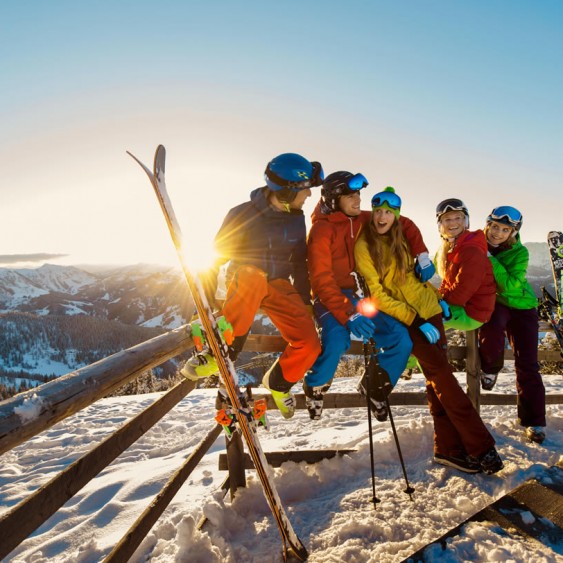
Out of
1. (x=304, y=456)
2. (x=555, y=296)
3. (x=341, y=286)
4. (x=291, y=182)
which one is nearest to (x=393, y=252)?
(x=341, y=286)

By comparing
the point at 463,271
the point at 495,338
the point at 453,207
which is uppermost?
the point at 453,207

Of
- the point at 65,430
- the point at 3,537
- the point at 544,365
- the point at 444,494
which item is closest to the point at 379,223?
the point at 444,494

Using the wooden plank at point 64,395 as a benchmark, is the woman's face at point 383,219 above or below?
above

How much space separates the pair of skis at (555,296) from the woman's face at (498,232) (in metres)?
1.39

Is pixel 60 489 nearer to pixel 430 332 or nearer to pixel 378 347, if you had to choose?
pixel 378 347

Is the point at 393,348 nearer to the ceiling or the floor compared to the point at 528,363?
nearer to the ceiling

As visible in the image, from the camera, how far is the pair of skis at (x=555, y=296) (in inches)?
192

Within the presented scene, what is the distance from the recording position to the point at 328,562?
2307 mm

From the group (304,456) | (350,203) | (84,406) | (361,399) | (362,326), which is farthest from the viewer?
(361,399)

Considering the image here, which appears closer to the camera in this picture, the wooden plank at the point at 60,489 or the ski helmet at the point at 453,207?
the wooden plank at the point at 60,489

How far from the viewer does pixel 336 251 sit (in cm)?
333

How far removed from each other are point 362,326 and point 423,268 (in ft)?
2.75

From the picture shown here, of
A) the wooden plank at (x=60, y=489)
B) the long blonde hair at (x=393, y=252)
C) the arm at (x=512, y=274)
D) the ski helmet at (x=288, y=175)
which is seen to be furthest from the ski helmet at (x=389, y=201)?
the wooden plank at (x=60, y=489)

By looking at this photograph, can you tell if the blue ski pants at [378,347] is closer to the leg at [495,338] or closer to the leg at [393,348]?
the leg at [393,348]
